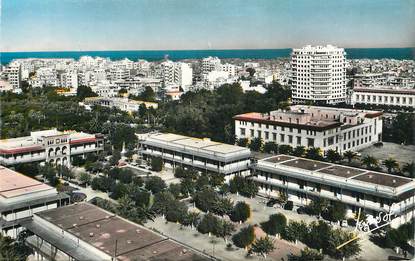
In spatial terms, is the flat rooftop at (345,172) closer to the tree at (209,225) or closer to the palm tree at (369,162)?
the palm tree at (369,162)

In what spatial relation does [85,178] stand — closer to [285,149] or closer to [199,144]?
[199,144]

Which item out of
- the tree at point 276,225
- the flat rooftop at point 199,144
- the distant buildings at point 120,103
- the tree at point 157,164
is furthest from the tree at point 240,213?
the distant buildings at point 120,103

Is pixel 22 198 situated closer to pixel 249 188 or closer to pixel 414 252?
pixel 249 188

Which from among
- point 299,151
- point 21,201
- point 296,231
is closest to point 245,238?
point 296,231

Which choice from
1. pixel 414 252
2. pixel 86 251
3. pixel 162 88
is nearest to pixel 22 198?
pixel 86 251

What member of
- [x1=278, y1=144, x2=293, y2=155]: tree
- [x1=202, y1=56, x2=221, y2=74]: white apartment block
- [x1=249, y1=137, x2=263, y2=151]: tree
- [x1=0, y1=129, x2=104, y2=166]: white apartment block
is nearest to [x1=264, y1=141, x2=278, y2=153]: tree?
[x1=278, y1=144, x2=293, y2=155]: tree

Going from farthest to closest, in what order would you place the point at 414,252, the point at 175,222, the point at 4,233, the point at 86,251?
1. the point at 175,222
2. the point at 4,233
3. the point at 414,252
4. the point at 86,251

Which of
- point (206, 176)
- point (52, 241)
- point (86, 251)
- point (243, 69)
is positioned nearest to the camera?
point (86, 251)
